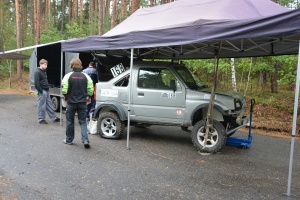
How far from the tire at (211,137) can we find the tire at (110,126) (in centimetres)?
193

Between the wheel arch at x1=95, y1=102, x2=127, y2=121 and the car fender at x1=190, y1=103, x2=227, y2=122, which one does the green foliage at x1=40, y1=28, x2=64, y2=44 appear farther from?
the car fender at x1=190, y1=103, x2=227, y2=122

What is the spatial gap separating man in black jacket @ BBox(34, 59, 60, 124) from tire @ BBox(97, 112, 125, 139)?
2.75 metres

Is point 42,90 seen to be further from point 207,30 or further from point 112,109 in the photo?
point 207,30

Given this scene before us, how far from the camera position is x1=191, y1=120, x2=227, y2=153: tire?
5.68 meters

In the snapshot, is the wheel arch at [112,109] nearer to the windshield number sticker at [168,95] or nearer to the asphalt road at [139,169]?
the asphalt road at [139,169]

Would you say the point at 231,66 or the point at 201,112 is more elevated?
the point at 231,66

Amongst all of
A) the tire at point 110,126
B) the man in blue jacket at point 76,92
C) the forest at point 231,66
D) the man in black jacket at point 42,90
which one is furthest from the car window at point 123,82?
the forest at point 231,66

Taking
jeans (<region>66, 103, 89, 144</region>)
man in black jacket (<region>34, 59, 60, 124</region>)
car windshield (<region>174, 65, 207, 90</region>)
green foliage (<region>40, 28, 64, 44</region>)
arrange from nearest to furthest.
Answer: jeans (<region>66, 103, 89, 144</region>), car windshield (<region>174, 65, 207, 90</region>), man in black jacket (<region>34, 59, 60, 124</region>), green foliage (<region>40, 28, 64, 44</region>)

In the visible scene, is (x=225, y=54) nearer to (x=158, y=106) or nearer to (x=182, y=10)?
(x=182, y=10)

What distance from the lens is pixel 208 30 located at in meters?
4.67

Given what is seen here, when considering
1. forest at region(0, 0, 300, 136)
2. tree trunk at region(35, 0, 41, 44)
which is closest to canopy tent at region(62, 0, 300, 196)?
forest at region(0, 0, 300, 136)

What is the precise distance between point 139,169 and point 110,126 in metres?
2.30

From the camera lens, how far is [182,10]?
7.12 meters

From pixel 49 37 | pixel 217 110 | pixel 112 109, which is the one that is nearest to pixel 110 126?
pixel 112 109
